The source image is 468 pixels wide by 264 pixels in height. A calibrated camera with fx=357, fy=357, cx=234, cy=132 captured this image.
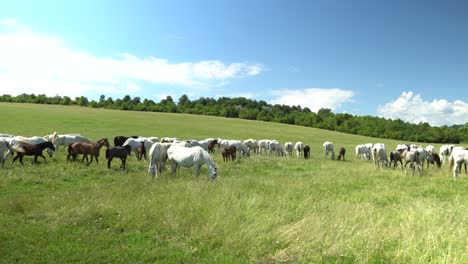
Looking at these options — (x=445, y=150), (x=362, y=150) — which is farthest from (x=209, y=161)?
(x=445, y=150)

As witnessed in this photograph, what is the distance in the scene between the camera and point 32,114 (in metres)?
66.1

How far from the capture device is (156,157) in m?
18.6

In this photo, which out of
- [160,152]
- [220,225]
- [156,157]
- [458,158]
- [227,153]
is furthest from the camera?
[227,153]

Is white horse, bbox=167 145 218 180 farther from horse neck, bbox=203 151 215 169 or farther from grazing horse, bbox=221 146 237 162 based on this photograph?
grazing horse, bbox=221 146 237 162

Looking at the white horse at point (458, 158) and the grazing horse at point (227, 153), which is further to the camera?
the grazing horse at point (227, 153)

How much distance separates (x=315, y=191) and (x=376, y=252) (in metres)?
7.06

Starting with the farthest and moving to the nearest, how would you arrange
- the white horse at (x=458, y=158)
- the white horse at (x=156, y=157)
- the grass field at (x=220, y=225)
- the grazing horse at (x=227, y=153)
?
the grazing horse at (x=227, y=153)
the white horse at (x=458, y=158)
the white horse at (x=156, y=157)
the grass field at (x=220, y=225)

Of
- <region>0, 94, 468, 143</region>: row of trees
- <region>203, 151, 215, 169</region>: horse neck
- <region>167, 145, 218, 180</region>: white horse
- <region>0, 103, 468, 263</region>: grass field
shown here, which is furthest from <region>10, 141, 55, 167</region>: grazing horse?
<region>0, 94, 468, 143</region>: row of trees

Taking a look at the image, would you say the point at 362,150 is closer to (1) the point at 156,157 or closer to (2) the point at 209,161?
(2) the point at 209,161

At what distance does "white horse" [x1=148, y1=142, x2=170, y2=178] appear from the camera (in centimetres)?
1833

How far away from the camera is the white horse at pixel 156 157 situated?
60.1 feet

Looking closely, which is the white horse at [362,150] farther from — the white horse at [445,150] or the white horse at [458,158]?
the white horse at [458,158]

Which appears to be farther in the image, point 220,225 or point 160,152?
point 160,152

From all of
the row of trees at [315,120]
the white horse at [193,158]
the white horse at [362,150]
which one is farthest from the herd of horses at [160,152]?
the row of trees at [315,120]
